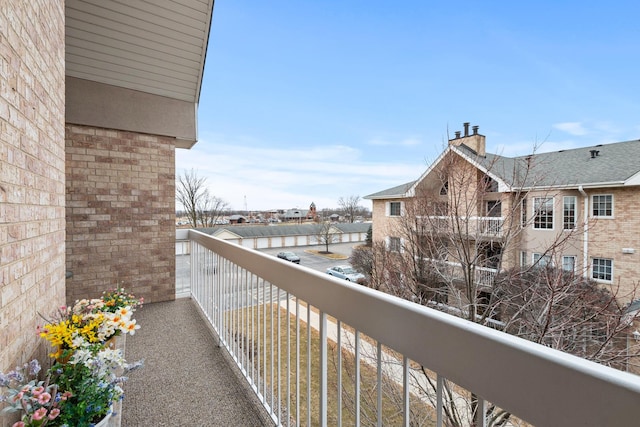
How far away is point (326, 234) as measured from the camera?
2891 mm

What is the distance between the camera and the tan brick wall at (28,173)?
1117 mm

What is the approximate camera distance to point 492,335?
1.89 feet

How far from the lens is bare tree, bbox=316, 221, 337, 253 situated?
2814mm

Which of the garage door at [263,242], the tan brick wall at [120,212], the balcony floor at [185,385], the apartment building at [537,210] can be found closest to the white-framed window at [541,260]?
the apartment building at [537,210]

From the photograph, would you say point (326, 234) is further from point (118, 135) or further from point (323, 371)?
point (118, 135)

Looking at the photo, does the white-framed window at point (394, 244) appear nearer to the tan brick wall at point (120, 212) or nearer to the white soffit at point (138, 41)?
the tan brick wall at point (120, 212)

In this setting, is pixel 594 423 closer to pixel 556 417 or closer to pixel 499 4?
pixel 556 417

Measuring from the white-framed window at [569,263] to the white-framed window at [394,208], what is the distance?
2.42 m

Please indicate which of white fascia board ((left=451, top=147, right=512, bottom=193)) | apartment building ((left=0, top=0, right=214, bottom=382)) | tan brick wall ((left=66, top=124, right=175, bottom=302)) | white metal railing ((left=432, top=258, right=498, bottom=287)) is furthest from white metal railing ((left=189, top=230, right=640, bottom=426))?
white fascia board ((left=451, top=147, right=512, bottom=193))

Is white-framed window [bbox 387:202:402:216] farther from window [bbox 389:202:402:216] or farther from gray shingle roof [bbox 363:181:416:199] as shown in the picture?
gray shingle roof [bbox 363:181:416:199]

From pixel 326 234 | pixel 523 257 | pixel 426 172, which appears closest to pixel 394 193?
pixel 426 172

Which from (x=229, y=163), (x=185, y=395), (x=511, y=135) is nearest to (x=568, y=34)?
(x=511, y=135)

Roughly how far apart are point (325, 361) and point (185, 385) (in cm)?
145

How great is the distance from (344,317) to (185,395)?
1.61 metres
